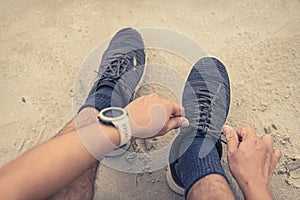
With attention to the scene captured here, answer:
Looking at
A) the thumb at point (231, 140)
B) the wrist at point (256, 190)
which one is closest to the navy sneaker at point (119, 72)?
the thumb at point (231, 140)

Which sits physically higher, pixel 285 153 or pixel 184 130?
pixel 184 130

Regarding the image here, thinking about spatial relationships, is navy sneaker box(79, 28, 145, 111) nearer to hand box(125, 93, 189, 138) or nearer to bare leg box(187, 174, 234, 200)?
hand box(125, 93, 189, 138)

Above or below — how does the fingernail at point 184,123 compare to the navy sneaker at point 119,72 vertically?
below

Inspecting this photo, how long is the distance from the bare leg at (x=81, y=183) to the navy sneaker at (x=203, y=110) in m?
0.25

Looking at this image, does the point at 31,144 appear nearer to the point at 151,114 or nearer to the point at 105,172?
the point at 105,172

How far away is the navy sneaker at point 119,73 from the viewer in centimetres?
115

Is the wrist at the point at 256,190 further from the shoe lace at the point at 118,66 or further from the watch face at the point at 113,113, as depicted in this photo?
the shoe lace at the point at 118,66

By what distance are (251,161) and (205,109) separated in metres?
0.27

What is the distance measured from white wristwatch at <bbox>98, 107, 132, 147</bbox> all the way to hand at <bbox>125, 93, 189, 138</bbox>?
2 centimetres

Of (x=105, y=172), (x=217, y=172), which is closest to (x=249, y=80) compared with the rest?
(x=217, y=172)

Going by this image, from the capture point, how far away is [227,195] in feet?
3.06

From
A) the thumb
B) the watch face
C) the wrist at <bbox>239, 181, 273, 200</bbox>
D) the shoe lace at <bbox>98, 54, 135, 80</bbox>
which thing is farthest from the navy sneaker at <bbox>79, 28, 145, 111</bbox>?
the wrist at <bbox>239, 181, 273, 200</bbox>

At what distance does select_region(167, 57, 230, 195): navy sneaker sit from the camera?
110 cm

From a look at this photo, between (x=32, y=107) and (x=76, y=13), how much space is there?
1.45 ft
